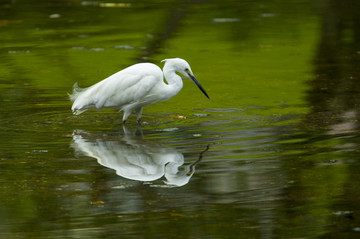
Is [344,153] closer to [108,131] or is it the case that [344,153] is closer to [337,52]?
[108,131]

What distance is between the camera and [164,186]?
256 inches

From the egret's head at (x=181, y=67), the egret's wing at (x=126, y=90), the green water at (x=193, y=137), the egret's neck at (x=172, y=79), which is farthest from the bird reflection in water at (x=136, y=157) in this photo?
the egret's head at (x=181, y=67)

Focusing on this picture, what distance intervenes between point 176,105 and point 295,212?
471cm

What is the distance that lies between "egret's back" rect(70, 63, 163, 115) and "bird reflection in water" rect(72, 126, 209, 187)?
537 mm

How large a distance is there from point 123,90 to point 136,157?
1.85 meters

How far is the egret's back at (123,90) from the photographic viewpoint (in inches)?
362

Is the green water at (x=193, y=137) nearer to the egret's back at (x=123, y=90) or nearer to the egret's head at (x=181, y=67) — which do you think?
the egret's back at (x=123, y=90)

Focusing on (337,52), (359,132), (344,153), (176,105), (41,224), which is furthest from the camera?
(337,52)

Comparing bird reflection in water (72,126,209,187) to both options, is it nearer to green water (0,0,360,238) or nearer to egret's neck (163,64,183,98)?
green water (0,0,360,238)

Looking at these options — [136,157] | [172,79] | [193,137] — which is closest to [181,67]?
[172,79]

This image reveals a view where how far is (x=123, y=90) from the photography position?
30.5ft

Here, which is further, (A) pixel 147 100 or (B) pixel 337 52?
(B) pixel 337 52

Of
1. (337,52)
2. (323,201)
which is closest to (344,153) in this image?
(323,201)

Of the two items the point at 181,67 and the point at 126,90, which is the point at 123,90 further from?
the point at 181,67
